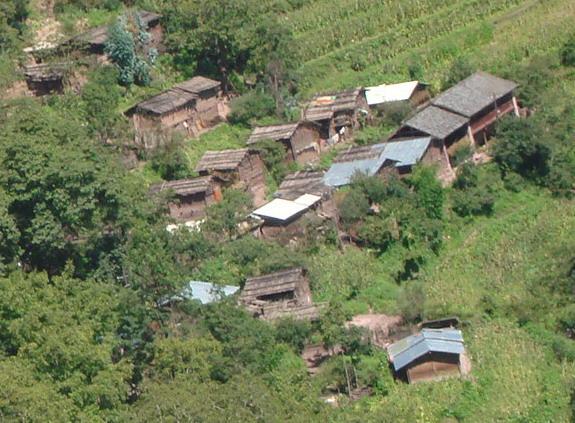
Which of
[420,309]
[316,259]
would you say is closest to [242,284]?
[316,259]

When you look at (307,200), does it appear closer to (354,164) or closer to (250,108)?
(354,164)

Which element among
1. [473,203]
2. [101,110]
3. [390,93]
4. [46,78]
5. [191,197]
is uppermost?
[46,78]

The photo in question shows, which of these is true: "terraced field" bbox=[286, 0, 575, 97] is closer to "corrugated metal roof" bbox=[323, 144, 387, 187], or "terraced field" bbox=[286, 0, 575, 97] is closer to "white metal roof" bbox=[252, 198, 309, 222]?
"corrugated metal roof" bbox=[323, 144, 387, 187]

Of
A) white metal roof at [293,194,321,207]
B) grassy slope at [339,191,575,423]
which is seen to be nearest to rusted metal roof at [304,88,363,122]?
white metal roof at [293,194,321,207]

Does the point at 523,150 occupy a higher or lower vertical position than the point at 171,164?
lower

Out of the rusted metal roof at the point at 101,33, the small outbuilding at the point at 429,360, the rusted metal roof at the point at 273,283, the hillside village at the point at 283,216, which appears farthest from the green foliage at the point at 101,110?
the small outbuilding at the point at 429,360

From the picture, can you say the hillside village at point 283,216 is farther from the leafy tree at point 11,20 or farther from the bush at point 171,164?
the leafy tree at point 11,20

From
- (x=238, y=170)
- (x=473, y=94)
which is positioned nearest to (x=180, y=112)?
(x=238, y=170)
